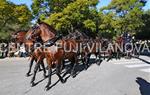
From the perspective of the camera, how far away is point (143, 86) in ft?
41.8

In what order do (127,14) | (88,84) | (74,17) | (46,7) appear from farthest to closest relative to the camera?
(127,14), (46,7), (74,17), (88,84)

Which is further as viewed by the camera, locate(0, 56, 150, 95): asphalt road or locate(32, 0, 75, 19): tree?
locate(32, 0, 75, 19): tree

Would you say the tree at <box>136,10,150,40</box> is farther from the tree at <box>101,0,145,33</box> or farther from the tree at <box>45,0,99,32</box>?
the tree at <box>45,0,99,32</box>

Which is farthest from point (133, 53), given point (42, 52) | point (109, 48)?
point (42, 52)

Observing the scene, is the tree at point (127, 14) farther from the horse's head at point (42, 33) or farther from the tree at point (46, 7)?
the horse's head at point (42, 33)

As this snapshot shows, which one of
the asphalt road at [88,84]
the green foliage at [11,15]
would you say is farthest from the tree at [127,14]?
the asphalt road at [88,84]

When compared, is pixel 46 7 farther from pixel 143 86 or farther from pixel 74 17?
pixel 143 86

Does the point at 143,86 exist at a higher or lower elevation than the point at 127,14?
lower

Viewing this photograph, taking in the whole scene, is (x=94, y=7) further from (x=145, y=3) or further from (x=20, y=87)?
(x=20, y=87)

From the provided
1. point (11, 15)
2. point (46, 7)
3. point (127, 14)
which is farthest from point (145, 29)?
point (11, 15)

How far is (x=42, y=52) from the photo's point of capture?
13.6 metres

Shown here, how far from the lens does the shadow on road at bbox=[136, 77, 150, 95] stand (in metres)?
11.6

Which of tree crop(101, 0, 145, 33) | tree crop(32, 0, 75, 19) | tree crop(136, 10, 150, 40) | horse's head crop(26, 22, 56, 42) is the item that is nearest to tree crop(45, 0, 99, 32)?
tree crop(32, 0, 75, 19)

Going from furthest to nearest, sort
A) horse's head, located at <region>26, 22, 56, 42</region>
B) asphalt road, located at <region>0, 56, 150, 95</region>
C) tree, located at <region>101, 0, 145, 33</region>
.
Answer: tree, located at <region>101, 0, 145, 33</region>
horse's head, located at <region>26, 22, 56, 42</region>
asphalt road, located at <region>0, 56, 150, 95</region>
